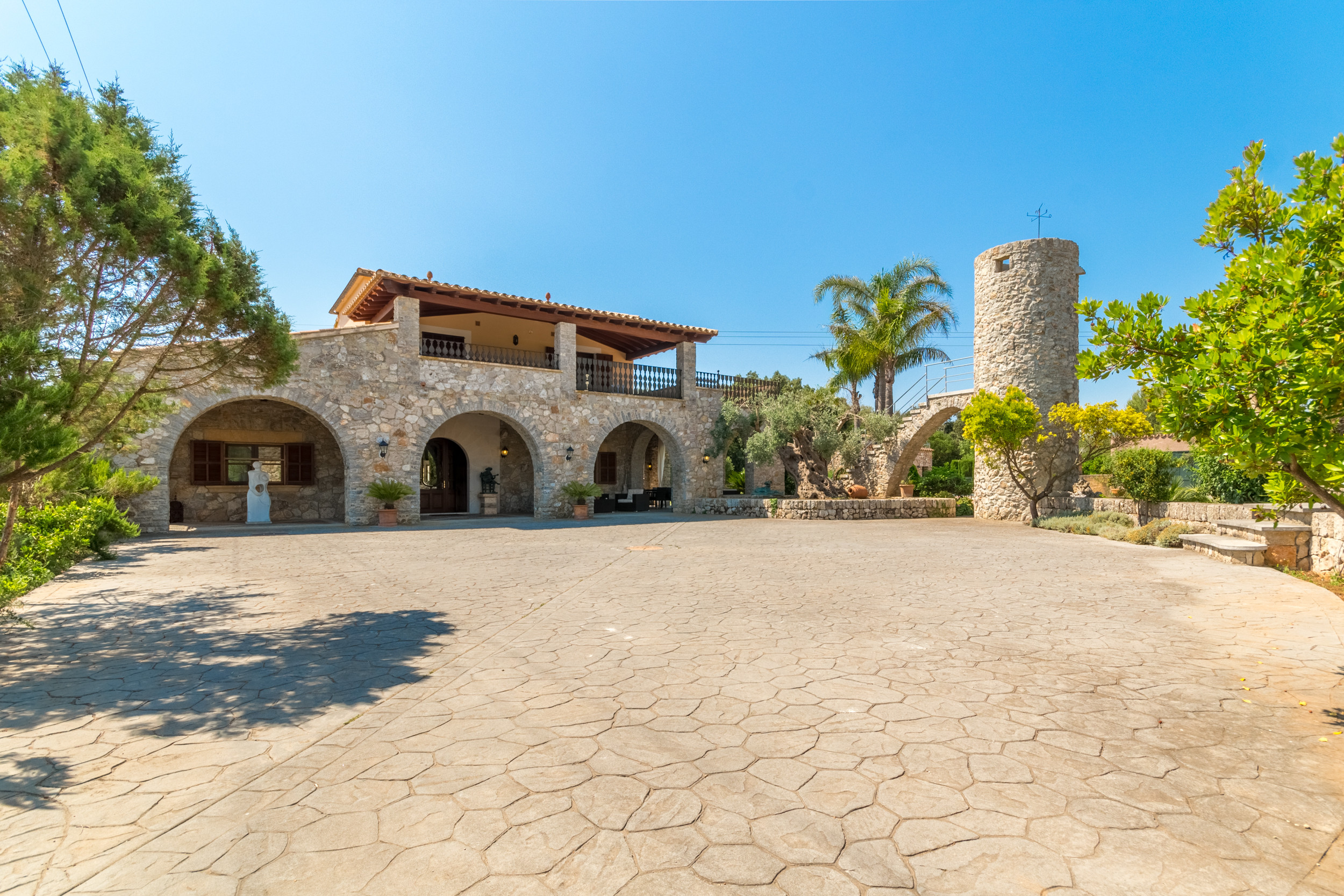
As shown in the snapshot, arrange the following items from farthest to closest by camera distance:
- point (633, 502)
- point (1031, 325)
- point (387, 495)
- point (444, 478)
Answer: point (633, 502) < point (444, 478) < point (1031, 325) < point (387, 495)

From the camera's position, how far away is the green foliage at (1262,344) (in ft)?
9.80

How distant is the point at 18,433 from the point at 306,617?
2.92 metres

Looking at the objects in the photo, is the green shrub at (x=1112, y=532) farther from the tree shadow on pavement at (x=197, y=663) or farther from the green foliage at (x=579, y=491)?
the tree shadow on pavement at (x=197, y=663)

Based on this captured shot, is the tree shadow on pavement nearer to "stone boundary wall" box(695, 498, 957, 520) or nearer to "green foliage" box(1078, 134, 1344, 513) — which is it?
"green foliage" box(1078, 134, 1344, 513)

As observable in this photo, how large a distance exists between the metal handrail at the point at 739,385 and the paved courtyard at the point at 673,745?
50.8 feet

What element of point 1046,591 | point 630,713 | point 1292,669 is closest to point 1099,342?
point 1292,669

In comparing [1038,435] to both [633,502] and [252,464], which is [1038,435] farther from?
[252,464]

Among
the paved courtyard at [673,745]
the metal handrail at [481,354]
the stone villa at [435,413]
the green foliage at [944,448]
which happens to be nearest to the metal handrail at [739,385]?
the stone villa at [435,413]

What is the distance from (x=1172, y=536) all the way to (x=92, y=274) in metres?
15.5

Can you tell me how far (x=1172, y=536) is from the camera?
38.9ft

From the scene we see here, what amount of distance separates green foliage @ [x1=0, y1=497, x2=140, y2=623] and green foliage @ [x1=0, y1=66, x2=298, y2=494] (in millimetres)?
2476

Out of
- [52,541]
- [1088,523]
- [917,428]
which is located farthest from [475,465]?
[1088,523]

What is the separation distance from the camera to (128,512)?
1316cm

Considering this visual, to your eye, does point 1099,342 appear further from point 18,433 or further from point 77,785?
point 18,433
